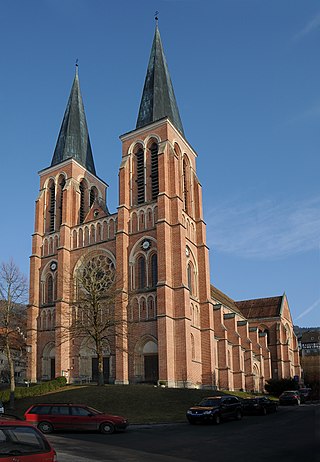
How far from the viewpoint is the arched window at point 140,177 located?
1951 inches

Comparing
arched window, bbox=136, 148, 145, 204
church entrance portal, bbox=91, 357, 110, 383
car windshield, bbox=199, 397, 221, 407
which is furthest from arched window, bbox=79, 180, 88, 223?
car windshield, bbox=199, 397, 221, 407

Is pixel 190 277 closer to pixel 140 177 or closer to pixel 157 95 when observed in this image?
pixel 140 177

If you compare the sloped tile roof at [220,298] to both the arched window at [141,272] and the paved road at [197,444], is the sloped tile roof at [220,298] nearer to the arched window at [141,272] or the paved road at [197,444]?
the arched window at [141,272]

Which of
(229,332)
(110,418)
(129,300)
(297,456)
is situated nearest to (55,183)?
(129,300)

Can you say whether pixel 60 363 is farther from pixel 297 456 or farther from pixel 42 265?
pixel 297 456

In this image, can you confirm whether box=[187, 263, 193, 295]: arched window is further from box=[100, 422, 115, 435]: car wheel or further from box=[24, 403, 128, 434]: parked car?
box=[100, 422, 115, 435]: car wheel

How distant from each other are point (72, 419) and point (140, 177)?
31675 millimetres

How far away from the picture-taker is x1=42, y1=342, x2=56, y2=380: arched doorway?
1975 inches

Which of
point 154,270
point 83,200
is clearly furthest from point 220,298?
point 154,270

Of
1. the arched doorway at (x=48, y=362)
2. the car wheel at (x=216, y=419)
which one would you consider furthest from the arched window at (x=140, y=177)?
the car wheel at (x=216, y=419)

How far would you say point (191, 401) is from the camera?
109 feet

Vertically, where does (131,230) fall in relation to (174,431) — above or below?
above

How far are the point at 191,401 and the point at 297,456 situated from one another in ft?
65.7

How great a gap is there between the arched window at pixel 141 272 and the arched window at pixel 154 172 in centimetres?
622
